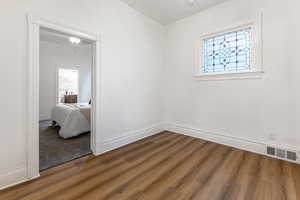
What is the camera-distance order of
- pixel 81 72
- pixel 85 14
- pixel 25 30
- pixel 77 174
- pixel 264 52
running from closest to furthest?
1. pixel 25 30
2. pixel 77 174
3. pixel 85 14
4. pixel 264 52
5. pixel 81 72

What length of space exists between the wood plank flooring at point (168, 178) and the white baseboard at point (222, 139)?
0.55 feet

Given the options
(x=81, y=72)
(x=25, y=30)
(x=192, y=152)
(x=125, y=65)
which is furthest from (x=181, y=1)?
(x=81, y=72)

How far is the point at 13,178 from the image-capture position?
1.58 m

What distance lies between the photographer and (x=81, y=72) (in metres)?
6.21

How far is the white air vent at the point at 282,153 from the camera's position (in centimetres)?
210

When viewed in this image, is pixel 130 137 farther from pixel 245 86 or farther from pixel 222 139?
pixel 245 86

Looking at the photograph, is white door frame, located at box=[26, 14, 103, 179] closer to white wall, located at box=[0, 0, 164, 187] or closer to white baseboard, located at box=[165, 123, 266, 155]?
white wall, located at box=[0, 0, 164, 187]

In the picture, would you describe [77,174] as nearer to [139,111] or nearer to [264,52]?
[139,111]

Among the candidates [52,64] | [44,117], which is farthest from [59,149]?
[52,64]

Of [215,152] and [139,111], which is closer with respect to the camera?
[215,152]

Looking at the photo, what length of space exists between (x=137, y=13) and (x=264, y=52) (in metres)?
2.63

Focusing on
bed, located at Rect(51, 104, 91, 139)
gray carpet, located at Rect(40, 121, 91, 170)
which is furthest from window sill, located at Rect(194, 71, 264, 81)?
bed, located at Rect(51, 104, 91, 139)

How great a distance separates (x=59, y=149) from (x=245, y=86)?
368cm

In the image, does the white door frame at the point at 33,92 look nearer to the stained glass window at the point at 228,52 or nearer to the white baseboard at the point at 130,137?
the white baseboard at the point at 130,137
